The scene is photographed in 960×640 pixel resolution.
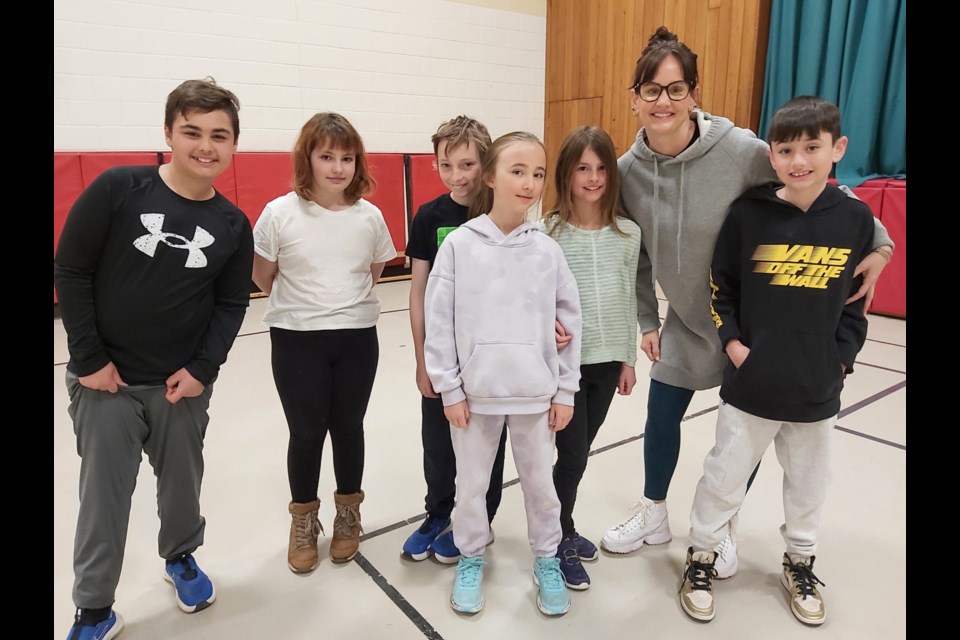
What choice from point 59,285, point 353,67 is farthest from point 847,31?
point 59,285

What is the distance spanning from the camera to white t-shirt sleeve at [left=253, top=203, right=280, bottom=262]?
1672mm

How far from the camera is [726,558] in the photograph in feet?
5.89

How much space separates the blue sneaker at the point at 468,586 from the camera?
63.4 inches

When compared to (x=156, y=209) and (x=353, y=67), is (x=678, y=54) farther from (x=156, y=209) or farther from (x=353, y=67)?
(x=353, y=67)

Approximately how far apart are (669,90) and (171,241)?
1253 mm

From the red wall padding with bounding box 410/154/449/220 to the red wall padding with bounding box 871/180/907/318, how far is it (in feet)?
11.6

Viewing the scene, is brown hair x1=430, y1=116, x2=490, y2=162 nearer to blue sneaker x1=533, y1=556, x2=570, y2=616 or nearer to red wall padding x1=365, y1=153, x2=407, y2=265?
blue sneaker x1=533, y1=556, x2=570, y2=616

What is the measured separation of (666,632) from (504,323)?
2.84 ft

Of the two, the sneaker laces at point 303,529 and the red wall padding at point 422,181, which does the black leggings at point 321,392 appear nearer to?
the sneaker laces at point 303,529

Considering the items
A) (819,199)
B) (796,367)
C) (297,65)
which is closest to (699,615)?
(796,367)

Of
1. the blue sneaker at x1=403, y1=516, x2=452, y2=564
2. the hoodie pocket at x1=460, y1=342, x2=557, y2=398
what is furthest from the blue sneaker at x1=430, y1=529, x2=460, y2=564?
the hoodie pocket at x1=460, y1=342, x2=557, y2=398

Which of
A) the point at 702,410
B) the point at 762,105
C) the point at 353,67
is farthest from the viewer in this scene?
the point at 353,67

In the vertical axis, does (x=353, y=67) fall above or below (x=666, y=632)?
above

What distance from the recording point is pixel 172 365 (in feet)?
4.93
